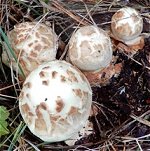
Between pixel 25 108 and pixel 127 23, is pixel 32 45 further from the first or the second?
pixel 127 23

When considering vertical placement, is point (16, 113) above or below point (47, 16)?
below

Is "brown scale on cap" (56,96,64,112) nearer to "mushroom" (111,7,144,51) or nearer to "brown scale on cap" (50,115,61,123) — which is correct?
"brown scale on cap" (50,115,61,123)

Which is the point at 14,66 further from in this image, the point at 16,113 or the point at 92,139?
the point at 92,139

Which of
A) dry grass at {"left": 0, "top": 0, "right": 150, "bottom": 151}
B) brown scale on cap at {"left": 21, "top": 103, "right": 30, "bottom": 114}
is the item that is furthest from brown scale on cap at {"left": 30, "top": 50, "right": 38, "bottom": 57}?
brown scale on cap at {"left": 21, "top": 103, "right": 30, "bottom": 114}

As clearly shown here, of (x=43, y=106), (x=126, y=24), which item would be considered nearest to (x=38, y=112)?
(x=43, y=106)

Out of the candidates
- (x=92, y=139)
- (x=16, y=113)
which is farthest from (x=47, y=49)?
(x=92, y=139)
